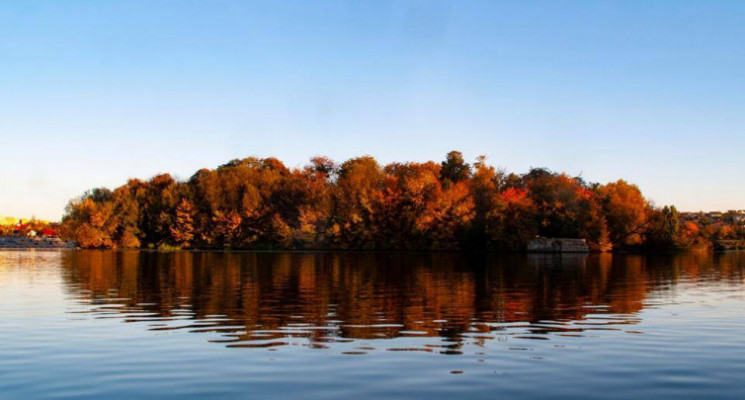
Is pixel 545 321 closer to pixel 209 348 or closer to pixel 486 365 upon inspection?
pixel 486 365

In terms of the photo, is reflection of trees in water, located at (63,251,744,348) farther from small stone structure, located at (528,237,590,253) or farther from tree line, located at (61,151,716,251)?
tree line, located at (61,151,716,251)

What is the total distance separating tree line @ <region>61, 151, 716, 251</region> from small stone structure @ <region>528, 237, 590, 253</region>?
232cm

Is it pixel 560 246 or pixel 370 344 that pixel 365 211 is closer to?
pixel 560 246

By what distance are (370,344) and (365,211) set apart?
8335cm

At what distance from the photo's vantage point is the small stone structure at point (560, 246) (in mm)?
86250

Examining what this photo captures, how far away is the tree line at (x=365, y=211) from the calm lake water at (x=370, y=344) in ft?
220

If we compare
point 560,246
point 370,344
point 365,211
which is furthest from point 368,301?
point 365,211

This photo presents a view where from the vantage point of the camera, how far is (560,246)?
86.7 meters

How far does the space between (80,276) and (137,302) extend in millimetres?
15297

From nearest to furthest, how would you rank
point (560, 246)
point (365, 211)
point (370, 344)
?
point (370, 344)
point (560, 246)
point (365, 211)

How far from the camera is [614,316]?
17469mm

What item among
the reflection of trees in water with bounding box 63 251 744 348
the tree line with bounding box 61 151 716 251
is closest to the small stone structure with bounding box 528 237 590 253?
the tree line with bounding box 61 151 716 251

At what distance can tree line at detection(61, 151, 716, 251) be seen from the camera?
9094 cm

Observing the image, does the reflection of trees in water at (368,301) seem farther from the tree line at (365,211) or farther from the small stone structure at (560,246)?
the tree line at (365,211)
